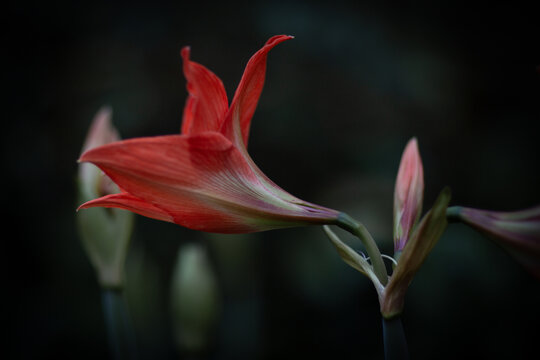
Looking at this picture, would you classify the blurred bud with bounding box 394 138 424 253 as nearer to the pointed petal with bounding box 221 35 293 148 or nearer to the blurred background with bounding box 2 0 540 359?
the pointed petal with bounding box 221 35 293 148

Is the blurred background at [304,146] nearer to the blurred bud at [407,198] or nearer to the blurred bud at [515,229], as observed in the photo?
the blurred bud at [407,198]

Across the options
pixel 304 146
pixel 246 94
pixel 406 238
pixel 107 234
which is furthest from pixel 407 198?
pixel 304 146

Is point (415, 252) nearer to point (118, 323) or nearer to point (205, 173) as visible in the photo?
point (205, 173)

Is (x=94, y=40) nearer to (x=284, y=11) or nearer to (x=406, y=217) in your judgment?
(x=284, y=11)

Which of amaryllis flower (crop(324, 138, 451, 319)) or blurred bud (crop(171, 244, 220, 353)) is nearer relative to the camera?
amaryllis flower (crop(324, 138, 451, 319))

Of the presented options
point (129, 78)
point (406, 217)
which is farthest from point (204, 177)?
point (129, 78)

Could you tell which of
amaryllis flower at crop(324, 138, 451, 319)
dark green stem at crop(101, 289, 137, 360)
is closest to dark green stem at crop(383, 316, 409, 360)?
amaryllis flower at crop(324, 138, 451, 319)

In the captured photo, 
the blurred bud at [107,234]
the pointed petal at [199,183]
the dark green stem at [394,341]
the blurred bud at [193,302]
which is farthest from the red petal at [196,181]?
the blurred bud at [193,302]
